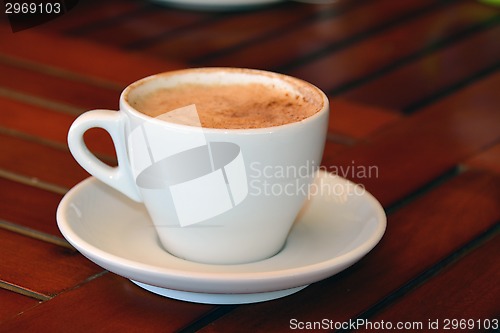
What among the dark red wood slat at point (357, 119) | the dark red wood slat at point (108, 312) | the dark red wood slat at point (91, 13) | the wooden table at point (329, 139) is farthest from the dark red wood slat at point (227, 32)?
the dark red wood slat at point (108, 312)

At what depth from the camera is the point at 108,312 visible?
23.0 inches

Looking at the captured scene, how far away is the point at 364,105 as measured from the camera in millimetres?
1001

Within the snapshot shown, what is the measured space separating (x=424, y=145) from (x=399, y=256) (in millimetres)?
242

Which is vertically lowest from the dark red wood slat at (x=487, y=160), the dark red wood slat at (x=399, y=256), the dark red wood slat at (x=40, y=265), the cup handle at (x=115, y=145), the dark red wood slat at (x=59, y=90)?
the dark red wood slat at (x=487, y=160)

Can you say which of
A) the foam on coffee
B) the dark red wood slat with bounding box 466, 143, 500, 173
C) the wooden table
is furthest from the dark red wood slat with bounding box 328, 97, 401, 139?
the foam on coffee

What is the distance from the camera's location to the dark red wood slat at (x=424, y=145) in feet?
2.68

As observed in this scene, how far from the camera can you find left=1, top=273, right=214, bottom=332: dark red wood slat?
0.56m

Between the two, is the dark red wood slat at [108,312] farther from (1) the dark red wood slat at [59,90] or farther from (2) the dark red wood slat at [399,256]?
(1) the dark red wood slat at [59,90]

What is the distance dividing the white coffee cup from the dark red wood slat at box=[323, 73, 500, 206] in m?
0.16

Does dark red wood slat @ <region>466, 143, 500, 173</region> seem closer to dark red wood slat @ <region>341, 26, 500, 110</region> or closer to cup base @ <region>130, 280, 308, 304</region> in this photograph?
dark red wood slat @ <region>341, 26, 500, 110</region>

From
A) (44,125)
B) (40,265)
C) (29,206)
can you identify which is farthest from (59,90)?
(40,265)

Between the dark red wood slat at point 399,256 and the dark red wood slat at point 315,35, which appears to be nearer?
the dark red wood slat at point 399,256

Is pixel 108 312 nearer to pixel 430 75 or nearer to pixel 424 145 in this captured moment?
pixel 424 145

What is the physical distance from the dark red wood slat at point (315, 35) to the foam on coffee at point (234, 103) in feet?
1.32
